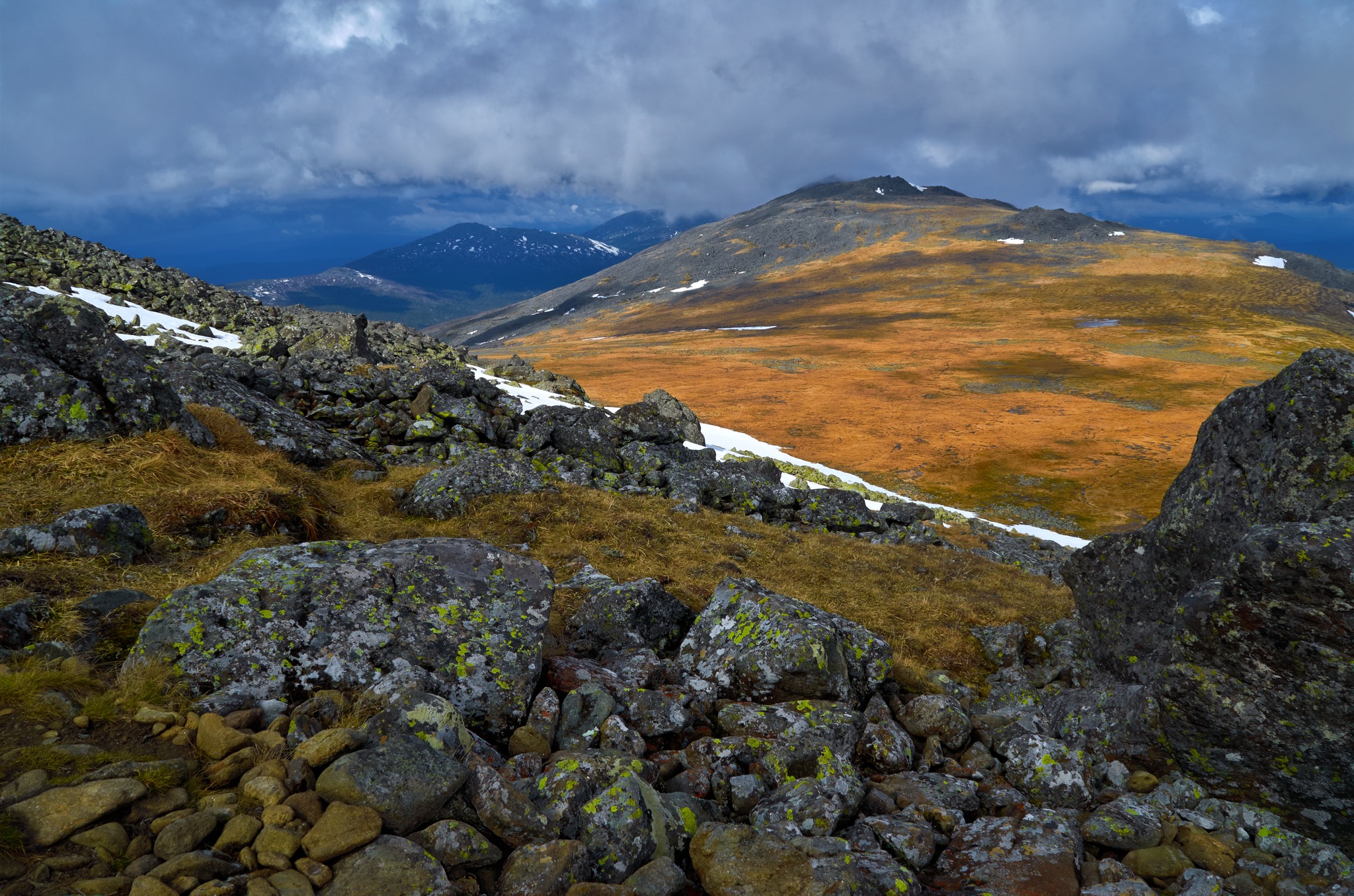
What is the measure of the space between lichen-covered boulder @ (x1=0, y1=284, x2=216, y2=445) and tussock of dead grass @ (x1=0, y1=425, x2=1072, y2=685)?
0.58m

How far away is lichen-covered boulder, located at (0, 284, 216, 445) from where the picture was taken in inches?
457

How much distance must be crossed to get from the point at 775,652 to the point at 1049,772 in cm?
333

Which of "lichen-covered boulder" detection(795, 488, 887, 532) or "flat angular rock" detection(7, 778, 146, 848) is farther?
"lichen-covered boulder" detection(795, 488, 887, 532)

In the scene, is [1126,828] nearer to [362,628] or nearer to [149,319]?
[362,628]

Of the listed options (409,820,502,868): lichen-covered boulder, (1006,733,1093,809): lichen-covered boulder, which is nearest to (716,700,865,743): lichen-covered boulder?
(1006,733,1093,809): lichen-covered boulder

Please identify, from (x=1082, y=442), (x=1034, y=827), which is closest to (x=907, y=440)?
(x=1082, y=442)

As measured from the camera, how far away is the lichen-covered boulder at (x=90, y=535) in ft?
26.5

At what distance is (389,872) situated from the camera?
432 centimetres

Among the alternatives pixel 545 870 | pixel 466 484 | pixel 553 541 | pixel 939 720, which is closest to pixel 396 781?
pixel 545 870

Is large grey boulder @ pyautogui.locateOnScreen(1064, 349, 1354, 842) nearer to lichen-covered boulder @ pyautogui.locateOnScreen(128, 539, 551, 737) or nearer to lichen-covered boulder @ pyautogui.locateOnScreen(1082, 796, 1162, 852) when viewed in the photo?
lichen-covered boulder @ pyautogui.locateOnScreen(1082, 796, 1162, 852)

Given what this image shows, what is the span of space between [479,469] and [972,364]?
134708mm

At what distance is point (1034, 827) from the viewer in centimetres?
615

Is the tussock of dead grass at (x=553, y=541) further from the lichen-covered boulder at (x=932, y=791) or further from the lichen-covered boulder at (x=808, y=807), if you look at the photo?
the lichen-covered boulder at (x=808, y=807)

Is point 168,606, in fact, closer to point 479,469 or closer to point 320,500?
point 320,500
